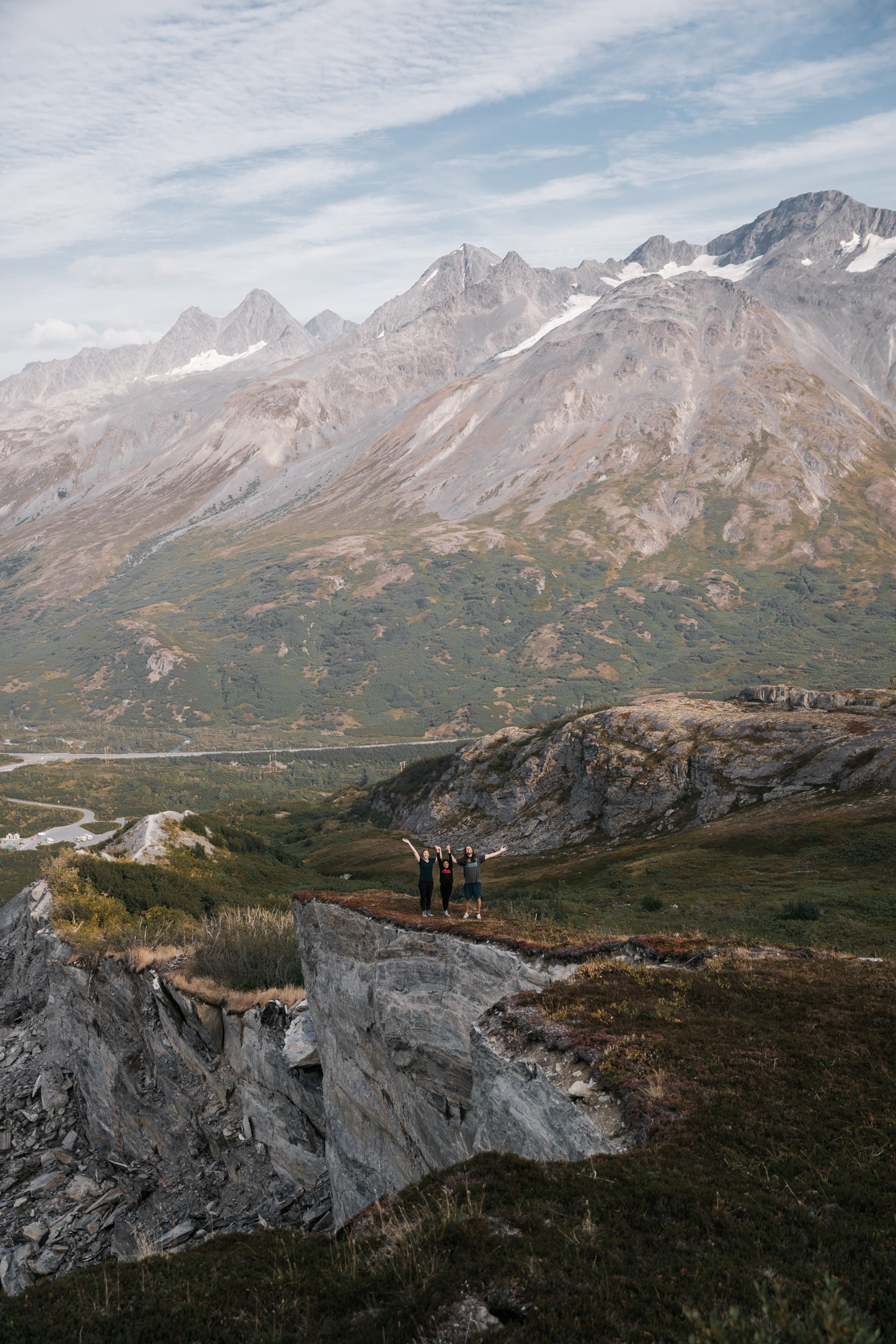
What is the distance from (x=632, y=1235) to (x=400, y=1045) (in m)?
18.4

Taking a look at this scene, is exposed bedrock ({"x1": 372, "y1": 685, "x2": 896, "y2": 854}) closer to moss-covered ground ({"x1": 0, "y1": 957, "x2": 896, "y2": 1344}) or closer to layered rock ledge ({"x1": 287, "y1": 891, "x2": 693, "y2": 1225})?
layered rock ledge ({"x1": 287, "y1": 891, "x2": 693, "y2": 1225})

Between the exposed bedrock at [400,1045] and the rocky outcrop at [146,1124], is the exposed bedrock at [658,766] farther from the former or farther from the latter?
the rocky outcrop at [146,1124]

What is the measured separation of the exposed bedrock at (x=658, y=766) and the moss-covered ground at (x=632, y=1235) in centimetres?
7064

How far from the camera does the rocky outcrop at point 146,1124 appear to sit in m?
35.1

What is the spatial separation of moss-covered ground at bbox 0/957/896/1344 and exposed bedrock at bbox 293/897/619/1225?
233 inches

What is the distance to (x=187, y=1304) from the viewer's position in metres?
14.4

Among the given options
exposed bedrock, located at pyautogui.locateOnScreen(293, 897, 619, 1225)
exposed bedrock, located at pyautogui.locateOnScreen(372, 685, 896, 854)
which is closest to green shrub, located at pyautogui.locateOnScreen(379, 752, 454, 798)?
exposed bedrock, located at pyautogui.locateOnScreen(372, 685, 896, 854)

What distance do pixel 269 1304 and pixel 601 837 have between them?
314ft

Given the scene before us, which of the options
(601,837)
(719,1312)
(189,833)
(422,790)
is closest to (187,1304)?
(719,1312)

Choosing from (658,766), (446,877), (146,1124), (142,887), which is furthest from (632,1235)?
(658,766)

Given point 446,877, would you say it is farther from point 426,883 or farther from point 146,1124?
point 146,1124

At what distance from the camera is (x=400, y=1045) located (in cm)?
2983

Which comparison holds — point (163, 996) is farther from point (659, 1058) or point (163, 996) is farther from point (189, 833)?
point (189, 833)

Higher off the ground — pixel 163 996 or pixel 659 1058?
pixel 659 1058
